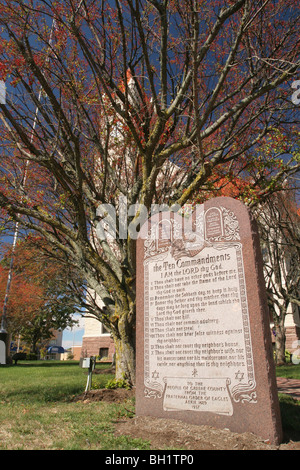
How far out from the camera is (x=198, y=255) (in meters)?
4.91

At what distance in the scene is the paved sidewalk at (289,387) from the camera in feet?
24.5

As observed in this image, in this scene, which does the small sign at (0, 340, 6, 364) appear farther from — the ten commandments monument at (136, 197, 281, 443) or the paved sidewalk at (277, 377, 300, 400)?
the ten commandments monument at (136, 197, 281, 443)

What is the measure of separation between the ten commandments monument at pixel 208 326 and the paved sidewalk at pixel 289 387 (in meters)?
3.58

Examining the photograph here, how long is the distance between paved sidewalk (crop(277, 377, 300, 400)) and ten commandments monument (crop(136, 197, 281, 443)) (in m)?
3.58

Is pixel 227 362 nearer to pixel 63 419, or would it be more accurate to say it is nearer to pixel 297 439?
pixel 297 439

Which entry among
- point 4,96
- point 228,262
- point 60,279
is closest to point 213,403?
point 228,262

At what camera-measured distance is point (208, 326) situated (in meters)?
4.48

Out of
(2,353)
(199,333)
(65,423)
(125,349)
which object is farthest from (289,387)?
(2,353)

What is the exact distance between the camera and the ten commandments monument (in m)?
3.99

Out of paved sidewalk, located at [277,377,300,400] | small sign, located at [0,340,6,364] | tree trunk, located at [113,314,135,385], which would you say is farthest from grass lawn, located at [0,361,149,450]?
small sign, located at [0,340,6,364]

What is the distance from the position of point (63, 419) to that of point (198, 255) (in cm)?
295

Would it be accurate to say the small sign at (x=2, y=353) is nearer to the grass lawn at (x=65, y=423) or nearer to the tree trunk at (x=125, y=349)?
the grass lawn at (x=65, y=423)

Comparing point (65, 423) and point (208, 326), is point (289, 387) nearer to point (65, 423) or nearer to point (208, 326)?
point (208, 326)
